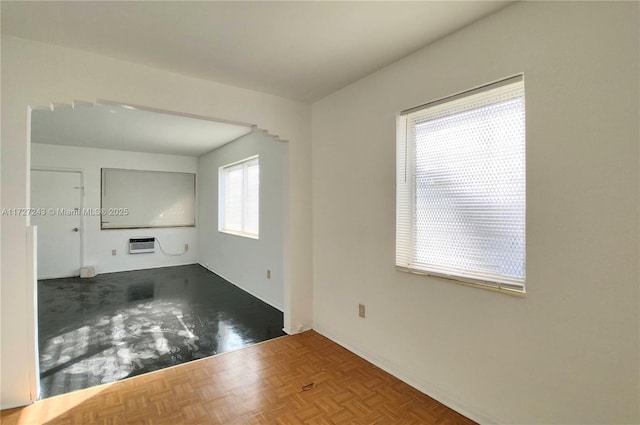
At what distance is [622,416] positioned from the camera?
55.4 inches

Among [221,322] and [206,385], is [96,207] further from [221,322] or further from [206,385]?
[206,385]

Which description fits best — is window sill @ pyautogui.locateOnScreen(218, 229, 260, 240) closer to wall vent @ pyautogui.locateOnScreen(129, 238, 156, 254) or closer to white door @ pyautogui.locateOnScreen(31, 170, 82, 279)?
wall vent @ pyautogui.locateOnScreen(129, 238, 156, 254)

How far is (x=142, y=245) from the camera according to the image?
6465 mm

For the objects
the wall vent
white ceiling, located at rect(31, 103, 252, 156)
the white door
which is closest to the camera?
white ceiling, located at rect(31, 103, 252, 156)

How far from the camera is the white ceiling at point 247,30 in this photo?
5.77ft

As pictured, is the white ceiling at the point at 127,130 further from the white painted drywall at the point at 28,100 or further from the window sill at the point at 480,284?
the window sill at the point at 480,284

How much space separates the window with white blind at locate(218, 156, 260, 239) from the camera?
15.9 ft

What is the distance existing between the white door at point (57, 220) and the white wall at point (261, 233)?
226 cm

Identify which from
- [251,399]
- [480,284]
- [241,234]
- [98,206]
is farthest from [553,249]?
[98,206]

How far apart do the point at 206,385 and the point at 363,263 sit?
1539 mm

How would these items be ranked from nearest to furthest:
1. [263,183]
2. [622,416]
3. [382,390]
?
[622,416] → [382,390] → [263,183]

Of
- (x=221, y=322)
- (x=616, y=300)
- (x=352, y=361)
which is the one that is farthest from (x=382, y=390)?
(x=221, y=322)

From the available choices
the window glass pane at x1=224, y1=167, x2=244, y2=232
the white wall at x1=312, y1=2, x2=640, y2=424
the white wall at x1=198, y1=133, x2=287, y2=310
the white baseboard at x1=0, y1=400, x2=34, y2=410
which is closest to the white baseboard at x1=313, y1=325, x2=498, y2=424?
Result: the white wall at x1=312, y1=2, x2=640, y2=424

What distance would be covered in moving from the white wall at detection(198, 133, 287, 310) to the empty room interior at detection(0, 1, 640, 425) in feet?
2.18
